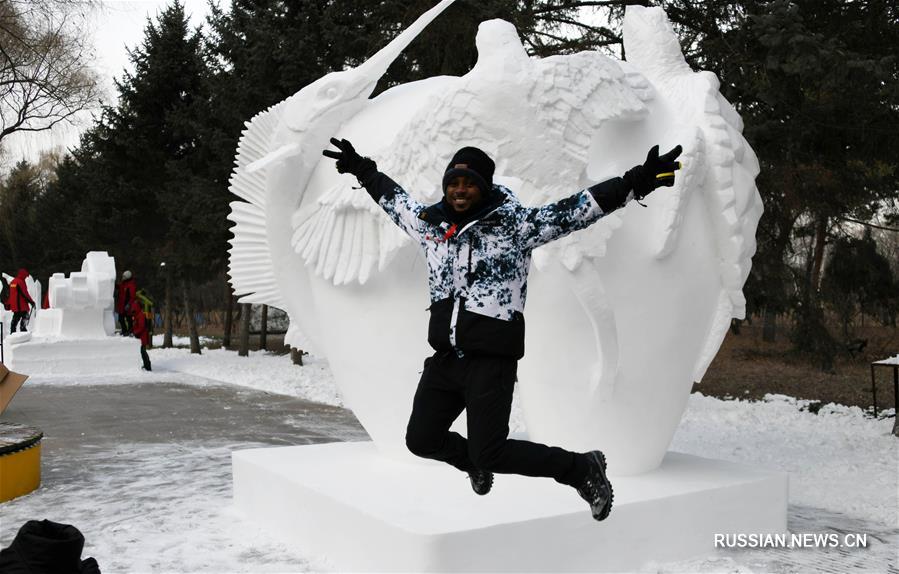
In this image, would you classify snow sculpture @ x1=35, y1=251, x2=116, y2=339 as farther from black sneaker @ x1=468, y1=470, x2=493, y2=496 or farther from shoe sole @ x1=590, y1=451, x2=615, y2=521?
shoe sole @ x1=590, y1=451, x2=615, y2=521

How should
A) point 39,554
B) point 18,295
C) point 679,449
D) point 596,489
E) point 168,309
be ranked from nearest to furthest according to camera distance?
point 39,554 → point 596,489 → point 679,449 → point 18,295 → point 168,309

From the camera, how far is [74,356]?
1656 cm

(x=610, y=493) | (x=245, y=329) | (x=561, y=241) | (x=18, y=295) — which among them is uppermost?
(x=561, y=241)

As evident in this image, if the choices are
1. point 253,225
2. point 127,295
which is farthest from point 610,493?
point 127,295

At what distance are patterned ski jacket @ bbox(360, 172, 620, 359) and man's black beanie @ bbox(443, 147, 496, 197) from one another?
0.35 feet

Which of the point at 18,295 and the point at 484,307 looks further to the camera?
the point at 18,295

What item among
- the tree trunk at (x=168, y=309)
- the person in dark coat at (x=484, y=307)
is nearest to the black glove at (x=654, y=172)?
the person in dark coat at (x=484, y=307)

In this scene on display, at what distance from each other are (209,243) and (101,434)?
27.6 feet

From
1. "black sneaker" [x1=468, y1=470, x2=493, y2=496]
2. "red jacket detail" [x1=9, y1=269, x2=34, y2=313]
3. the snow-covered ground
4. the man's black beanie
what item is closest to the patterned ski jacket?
the man's black beanie

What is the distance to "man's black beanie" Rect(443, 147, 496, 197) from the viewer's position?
3439mm

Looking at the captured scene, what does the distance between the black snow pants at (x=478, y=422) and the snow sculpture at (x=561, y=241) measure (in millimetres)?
1477

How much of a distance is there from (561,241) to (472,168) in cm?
153

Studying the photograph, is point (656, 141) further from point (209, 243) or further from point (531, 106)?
point (209, 243)

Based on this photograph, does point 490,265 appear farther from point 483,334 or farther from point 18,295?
point 18,295
